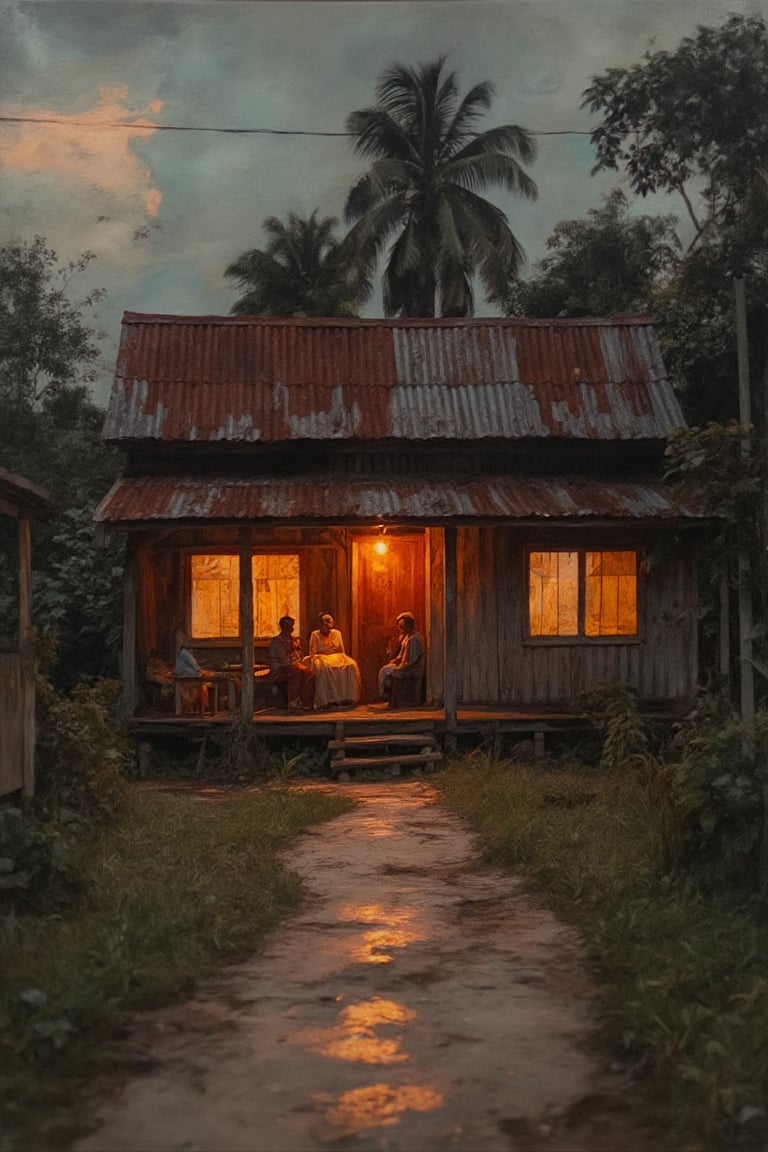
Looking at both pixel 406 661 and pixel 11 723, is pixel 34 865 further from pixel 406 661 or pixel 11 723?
pixel 406 661

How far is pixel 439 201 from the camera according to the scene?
2636 centimetres

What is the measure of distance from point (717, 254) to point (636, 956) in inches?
517

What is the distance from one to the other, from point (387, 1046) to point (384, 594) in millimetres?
11346

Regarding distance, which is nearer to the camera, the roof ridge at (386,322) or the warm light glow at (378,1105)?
the warm light glow at (378,1105)

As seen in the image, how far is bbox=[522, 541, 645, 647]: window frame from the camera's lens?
14461mm

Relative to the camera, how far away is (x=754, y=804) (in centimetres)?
647

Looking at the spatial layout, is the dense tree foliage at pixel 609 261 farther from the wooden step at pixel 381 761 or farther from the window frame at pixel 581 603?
the wooden step at pixel 381 761

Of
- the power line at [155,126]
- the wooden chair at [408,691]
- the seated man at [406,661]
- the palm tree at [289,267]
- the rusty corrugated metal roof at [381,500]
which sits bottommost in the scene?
the wooden chair at [408,691]

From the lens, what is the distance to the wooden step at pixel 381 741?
13312 mm

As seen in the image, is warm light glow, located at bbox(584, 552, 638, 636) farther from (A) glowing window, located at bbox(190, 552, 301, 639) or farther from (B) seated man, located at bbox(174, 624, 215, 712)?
(B) seated man, located at bbox(174, 624, 215, 712)

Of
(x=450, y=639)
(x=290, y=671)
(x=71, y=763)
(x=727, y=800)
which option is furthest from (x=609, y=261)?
(x=727, y=800)

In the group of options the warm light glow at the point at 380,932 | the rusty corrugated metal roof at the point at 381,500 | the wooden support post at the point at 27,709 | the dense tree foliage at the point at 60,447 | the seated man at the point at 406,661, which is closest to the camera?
the warm light glow at the point at 380,932

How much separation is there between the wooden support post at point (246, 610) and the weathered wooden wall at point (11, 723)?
534 cm

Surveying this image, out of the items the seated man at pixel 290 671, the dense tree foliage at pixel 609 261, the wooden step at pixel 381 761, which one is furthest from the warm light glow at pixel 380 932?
the dense tree foliage at pixel 609 261
